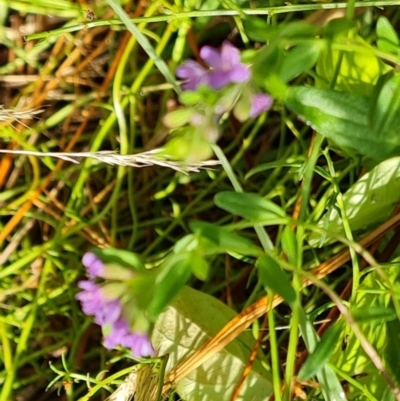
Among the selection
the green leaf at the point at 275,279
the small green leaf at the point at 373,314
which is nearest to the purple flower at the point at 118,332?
the green leaf at the point at 275,279

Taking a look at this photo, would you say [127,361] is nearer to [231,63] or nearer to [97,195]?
[97,195]

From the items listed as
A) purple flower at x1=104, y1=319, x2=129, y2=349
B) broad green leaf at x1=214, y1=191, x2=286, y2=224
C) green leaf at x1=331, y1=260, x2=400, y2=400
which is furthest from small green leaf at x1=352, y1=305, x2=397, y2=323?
purple flower at x1=104, y1=319, x2=129, y2=349

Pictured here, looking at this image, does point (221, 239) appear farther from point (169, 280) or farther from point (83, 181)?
point (83, 181)

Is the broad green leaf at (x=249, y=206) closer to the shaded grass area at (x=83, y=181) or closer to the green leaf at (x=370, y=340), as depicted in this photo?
the green leaf at (x=370, y=340)

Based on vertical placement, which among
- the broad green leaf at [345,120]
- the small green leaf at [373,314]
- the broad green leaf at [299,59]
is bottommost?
the small green leaf at [373,314]

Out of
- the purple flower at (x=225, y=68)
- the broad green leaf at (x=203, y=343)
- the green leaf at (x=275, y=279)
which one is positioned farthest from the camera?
the broad green leaf at (x=203, y=343)

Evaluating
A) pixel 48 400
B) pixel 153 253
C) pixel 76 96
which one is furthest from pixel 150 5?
pixel 48 400
